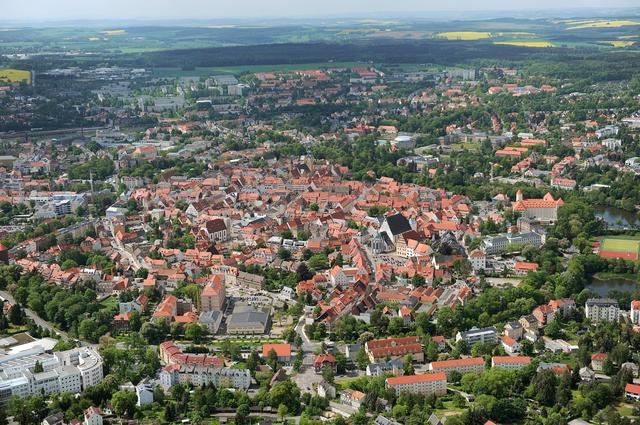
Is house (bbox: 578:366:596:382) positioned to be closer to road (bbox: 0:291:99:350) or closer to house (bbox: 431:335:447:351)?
house (bbox: 431:335:447:351)

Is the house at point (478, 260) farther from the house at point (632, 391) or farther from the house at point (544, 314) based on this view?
the house at point (632, 391)

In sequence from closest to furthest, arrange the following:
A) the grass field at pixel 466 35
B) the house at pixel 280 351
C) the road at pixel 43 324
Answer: the house at pixel 280 351 < the road at pixel 43 324 < the grass field at pixel 466 35

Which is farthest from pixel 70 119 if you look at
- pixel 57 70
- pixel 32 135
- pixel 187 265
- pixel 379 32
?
pixel 379 32

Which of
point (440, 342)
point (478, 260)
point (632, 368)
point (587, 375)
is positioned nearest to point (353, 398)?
point (440, 342)

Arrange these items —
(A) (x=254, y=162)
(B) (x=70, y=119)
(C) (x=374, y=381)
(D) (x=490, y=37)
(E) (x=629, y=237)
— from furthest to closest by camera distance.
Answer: (D) (x=490, y=37) < (B) (x=70, y=119) < (A) (x=254, y=162) < (E) (x=629, y=237) < (C) (x=374, y=381)

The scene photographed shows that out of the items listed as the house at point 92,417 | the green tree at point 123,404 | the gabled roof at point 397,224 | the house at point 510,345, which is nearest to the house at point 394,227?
the gabled roof at point 397,224

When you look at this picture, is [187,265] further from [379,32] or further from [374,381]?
[379,32]

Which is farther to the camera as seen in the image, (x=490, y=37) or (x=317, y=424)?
(x=490, y=37)
